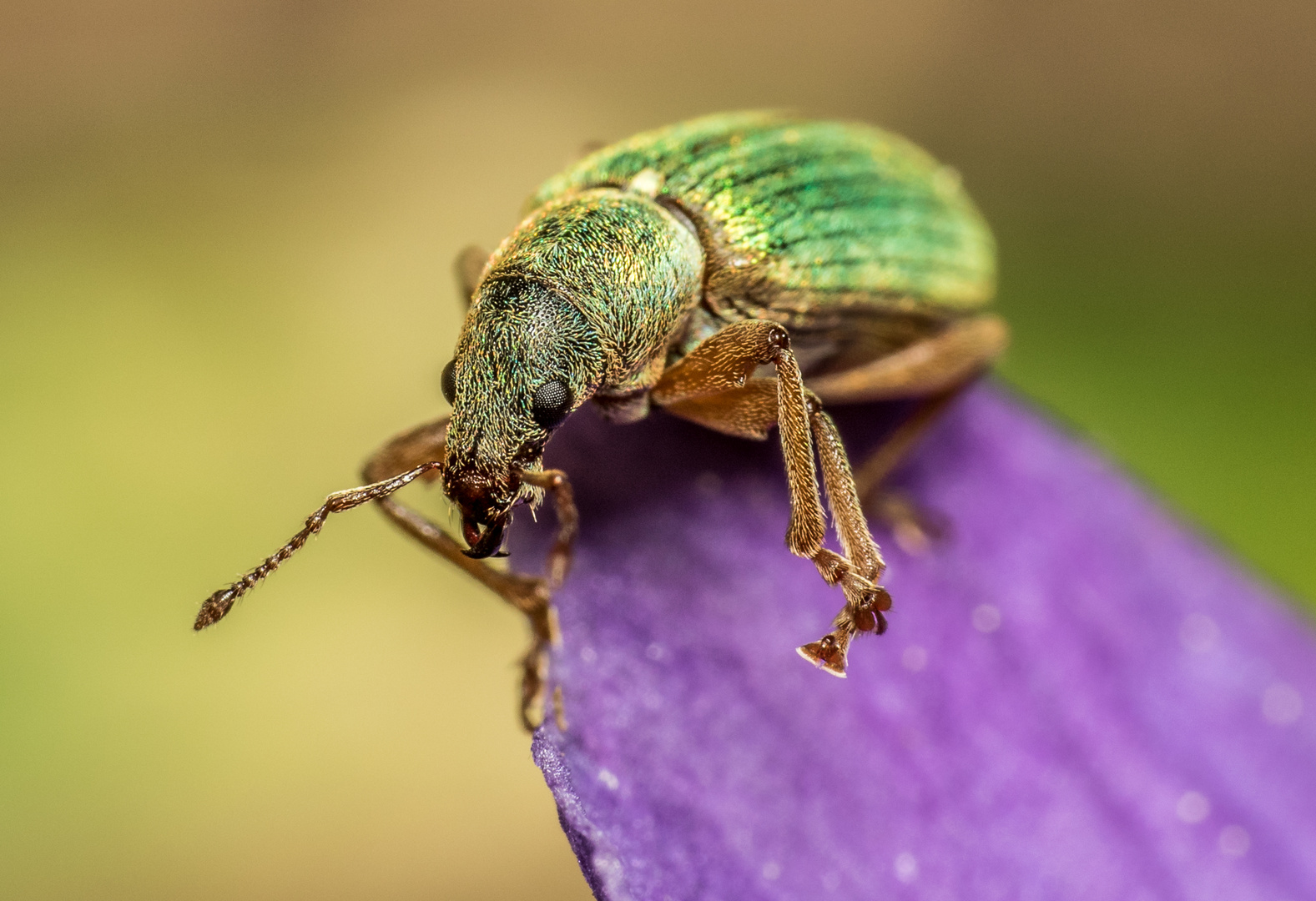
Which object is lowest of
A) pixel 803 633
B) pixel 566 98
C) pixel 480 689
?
pixel 480 689

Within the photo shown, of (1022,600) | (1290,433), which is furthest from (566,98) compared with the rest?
(1022,600)

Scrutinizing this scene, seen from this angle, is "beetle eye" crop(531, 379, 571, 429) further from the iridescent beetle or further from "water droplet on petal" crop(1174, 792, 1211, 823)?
"water droplet on petal" crop(1174, 792, 1211, 823)

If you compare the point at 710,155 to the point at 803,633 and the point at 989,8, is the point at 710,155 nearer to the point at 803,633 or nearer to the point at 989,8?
the point at 803,633

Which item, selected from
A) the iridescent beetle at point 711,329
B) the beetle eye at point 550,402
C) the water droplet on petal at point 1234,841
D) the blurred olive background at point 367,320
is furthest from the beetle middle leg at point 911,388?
the blurred olive background at point 367,320

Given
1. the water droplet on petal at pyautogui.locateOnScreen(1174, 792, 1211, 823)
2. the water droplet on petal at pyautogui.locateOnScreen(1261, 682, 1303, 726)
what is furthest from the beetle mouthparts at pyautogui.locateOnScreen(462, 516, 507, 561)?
the water droplet on petal at pyautogui.locateOnScreen(1261, 682, 1303, 726)

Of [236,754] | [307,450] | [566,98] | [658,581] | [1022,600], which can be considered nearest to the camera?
[658,581]

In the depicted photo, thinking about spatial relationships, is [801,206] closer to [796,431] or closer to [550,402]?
[796,431]

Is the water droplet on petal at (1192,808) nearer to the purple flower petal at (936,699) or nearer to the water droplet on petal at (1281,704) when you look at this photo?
the purple flower petal at (936,699)
